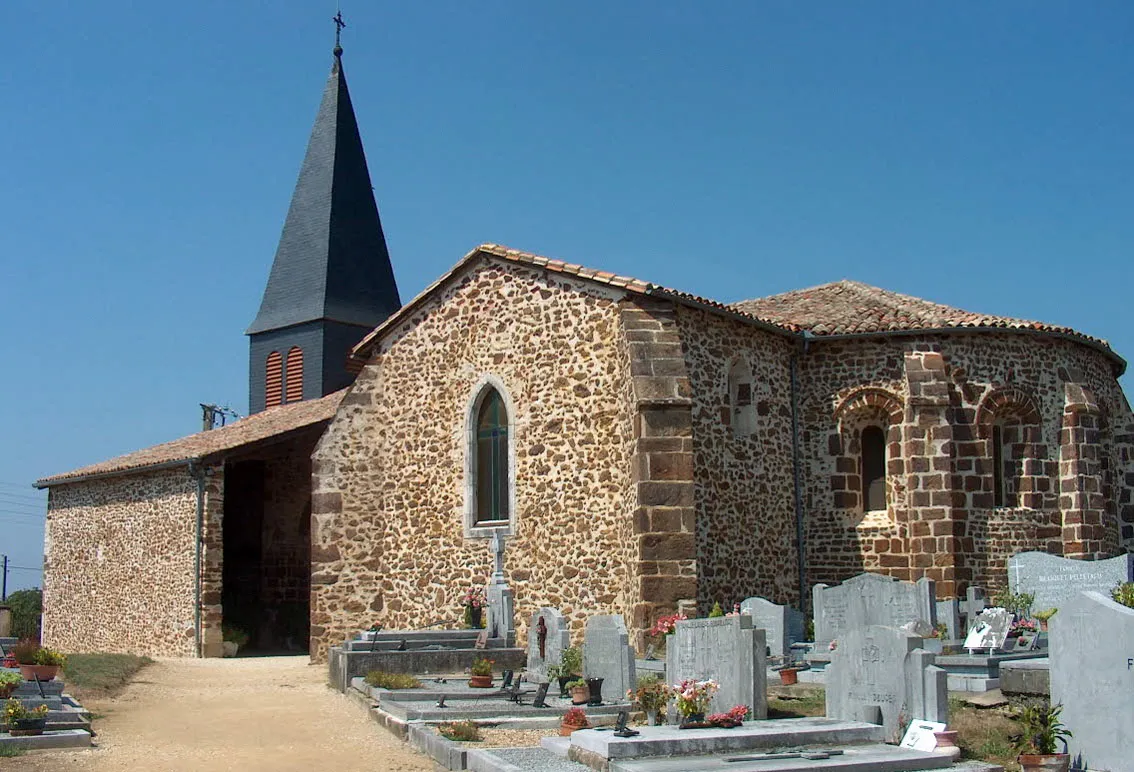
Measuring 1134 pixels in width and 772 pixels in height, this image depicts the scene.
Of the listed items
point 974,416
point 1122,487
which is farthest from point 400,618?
point 1122,487

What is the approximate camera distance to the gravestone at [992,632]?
46.2 ft

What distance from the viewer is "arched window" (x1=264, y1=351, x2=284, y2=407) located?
33.0 metres

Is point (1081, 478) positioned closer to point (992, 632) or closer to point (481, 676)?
point (992, 632)

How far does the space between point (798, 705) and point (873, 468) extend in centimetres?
959

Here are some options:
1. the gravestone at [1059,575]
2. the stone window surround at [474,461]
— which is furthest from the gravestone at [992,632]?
the stone window surround at [474,461]

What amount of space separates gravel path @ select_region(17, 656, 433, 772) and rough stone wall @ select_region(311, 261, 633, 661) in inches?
103

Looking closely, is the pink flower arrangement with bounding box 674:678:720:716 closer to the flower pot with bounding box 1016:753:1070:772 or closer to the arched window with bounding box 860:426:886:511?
the flower pot with bounding box 1016:753:1070:772

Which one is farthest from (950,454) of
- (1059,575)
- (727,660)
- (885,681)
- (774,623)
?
(885,681)

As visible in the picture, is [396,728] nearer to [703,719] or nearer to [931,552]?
[703,719]

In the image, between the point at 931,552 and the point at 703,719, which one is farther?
the point at 931,552

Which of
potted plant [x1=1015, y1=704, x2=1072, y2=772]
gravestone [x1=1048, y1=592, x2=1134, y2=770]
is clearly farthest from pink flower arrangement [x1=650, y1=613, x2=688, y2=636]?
gravestone [x1=1048, y1=592, x2=1134, y2=770]

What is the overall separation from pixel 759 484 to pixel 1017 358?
5.07 meters

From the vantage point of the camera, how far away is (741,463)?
20141 millimetres

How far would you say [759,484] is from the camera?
20.5 meters
